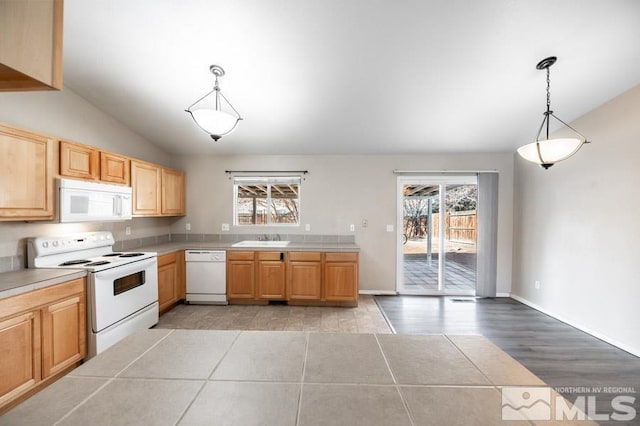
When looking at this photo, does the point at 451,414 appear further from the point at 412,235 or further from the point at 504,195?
the point at 504,195

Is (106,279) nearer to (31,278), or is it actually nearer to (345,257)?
(31,278)

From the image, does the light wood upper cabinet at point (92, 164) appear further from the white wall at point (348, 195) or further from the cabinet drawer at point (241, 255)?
the cabinet drawer at point (241, 255)

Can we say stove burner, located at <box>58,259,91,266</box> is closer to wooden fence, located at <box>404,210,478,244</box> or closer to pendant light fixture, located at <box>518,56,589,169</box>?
wooden fence, located at <box>404,210,478,244</box>

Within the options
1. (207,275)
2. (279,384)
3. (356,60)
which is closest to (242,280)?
(207,275)

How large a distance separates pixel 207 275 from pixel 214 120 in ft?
7.88

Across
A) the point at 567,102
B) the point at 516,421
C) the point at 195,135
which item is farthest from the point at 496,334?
the point at 195,135

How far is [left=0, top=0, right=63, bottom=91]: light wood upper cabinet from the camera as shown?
0.69 m

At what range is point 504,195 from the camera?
4203 mm

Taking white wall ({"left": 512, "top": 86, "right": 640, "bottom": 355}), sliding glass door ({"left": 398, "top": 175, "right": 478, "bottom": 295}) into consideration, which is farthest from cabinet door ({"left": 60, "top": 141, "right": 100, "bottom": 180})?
white wall ({"left": 512, "top": 86, "right": 640, "bottom": 355})

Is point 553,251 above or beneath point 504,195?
beneath

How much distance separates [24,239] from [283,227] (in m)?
2.89

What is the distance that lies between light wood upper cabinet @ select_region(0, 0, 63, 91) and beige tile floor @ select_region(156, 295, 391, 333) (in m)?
2.84

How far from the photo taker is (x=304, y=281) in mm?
3732

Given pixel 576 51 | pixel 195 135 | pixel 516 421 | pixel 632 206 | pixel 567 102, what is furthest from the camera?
pixel 195 135
